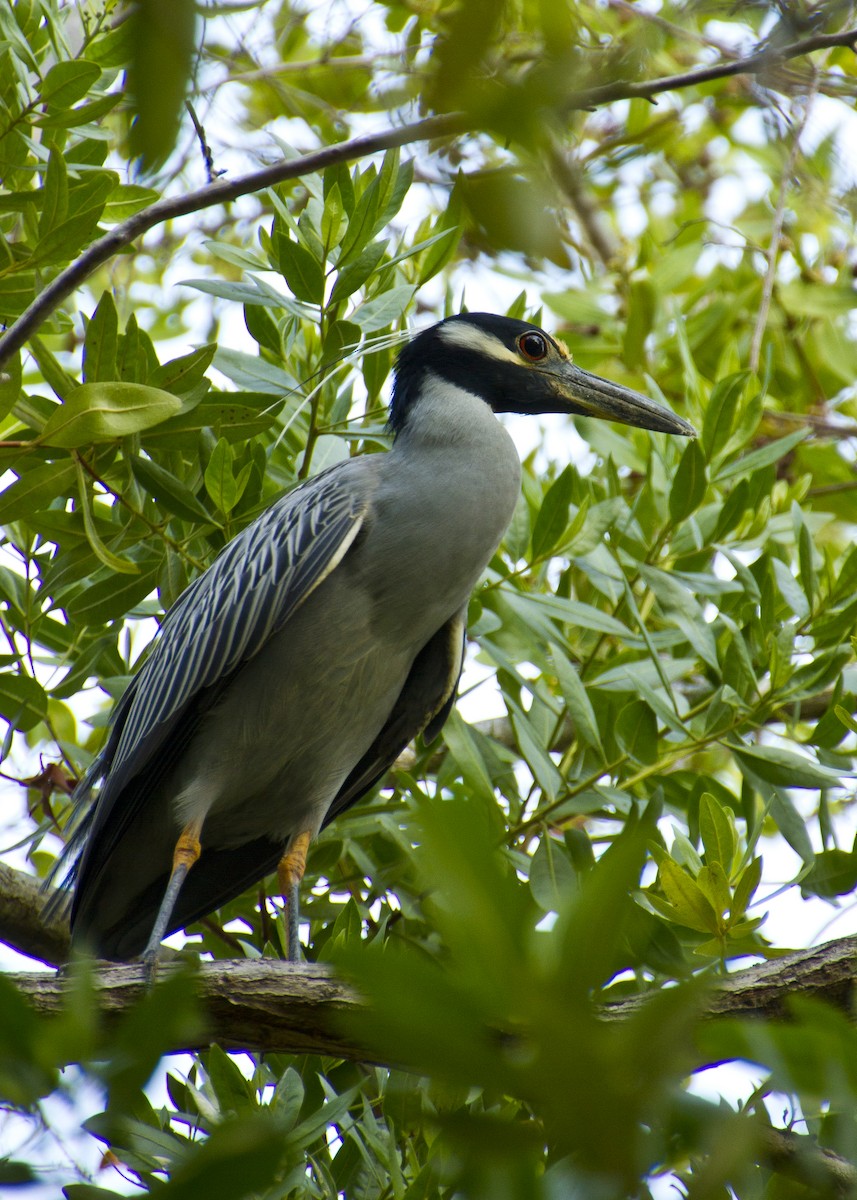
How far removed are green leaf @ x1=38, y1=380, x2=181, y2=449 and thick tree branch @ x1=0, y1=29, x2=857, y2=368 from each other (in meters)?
0.31

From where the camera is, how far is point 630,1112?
2.62 ft

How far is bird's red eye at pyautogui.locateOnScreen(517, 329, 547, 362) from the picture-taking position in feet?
13.4

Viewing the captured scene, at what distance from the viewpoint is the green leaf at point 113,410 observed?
2.69 m

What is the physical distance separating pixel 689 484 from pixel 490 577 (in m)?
0.74

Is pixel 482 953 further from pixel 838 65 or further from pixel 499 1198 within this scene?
pixel 838 65

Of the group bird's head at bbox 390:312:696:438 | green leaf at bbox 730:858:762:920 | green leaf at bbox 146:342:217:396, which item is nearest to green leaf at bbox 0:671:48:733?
green leaf at bbox 146:342:217:396

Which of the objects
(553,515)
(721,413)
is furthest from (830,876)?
(721,413)

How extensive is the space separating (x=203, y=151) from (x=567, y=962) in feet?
6.69

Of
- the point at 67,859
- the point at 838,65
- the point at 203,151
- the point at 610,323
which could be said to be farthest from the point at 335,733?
the point at 838,65

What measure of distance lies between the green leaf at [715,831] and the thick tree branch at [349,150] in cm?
153

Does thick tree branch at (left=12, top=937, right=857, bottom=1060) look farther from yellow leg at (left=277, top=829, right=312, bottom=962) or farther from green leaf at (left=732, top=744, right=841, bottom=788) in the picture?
green leaf at (left=732, top=744, right=841, bottom=788)

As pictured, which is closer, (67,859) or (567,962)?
(567,962)

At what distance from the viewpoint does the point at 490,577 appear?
13.0 feet

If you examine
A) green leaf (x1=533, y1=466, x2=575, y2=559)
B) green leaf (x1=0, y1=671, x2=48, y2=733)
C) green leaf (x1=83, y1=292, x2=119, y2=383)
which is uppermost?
green leaf (x1=83, y1=292, x2=119, y2=383)
